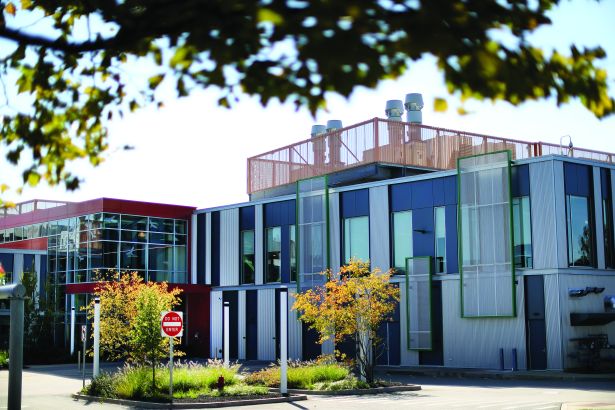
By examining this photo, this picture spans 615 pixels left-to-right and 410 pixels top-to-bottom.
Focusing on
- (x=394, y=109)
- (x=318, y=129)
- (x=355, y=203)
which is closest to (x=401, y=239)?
(x=355, y=203)

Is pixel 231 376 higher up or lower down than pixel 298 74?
lower down

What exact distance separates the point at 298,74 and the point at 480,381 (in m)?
25.2

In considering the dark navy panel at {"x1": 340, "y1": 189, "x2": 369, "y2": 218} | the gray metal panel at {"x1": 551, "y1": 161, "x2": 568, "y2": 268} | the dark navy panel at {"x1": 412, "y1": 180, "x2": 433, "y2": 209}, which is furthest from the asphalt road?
the dark navy panel at {"x1": 340, "y1": 189, "x2": 369, "y2": 218}

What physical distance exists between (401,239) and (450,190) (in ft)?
10.9

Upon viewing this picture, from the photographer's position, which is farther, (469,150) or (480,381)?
(469,150)

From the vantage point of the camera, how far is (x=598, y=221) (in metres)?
32.4

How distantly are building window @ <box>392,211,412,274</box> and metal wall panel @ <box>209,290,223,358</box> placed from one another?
38.6ft

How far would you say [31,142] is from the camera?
23.8 ft

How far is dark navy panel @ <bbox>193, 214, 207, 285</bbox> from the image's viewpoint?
151ft

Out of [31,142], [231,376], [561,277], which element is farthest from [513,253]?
[31,142]

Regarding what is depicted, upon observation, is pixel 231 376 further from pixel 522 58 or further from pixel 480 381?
pixel 522 58

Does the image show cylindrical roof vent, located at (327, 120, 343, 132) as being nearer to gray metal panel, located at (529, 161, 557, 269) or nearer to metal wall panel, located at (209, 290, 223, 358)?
metal wall panel, located at (209, 290, 223, 358)

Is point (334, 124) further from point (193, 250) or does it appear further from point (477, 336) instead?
point (477, 336)

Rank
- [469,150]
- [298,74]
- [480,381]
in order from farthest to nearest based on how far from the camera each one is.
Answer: [469,150]
[480,381]
[298,74]
